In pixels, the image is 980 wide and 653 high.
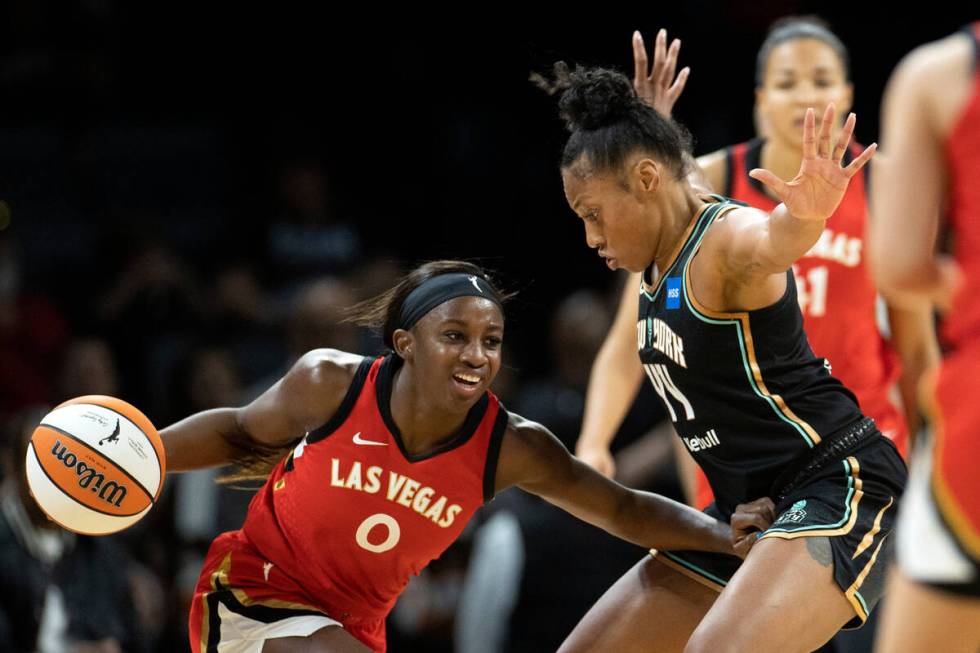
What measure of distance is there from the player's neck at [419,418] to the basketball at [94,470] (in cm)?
69

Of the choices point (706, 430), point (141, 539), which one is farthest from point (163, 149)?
point (706, 430)

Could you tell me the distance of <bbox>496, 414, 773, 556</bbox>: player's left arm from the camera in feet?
13.3

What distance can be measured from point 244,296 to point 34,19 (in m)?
2.79

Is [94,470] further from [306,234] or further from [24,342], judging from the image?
[306,234]

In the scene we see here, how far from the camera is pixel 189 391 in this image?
755 centimetres

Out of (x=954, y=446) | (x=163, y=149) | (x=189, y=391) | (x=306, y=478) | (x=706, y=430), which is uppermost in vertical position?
(x=954, y=446)

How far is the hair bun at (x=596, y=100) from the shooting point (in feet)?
12.5

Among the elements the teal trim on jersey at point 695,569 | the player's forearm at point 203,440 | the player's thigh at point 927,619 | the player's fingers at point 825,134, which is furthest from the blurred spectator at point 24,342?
the player's thigh at point 927,619

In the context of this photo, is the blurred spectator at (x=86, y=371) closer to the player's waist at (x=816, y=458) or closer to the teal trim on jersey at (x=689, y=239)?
the teal trim on jersey at (x=689, y=239)

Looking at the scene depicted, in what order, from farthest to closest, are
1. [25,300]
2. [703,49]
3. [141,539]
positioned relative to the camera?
[703,49] → [25,300] → [141,539]

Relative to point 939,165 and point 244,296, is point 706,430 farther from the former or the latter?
point 244,296

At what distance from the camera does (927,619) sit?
251 centimetres

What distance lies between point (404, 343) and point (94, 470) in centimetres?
94

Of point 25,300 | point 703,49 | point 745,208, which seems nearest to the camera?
point 745,208
